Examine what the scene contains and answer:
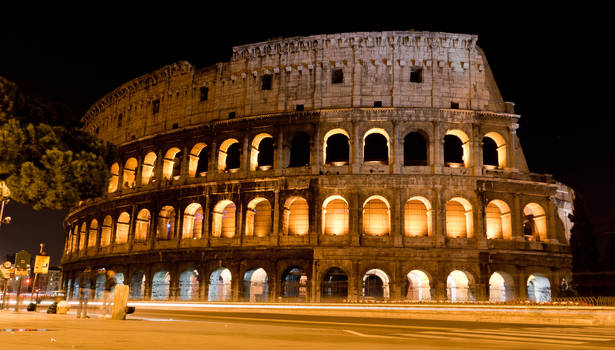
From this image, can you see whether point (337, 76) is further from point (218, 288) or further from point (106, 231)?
point (106, 231)

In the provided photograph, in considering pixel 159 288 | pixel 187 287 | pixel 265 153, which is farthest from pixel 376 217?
pixel 159 288

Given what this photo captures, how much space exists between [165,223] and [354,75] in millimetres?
15254

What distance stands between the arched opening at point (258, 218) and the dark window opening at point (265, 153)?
6.15 meters

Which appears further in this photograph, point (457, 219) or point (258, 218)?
point (258, 218)

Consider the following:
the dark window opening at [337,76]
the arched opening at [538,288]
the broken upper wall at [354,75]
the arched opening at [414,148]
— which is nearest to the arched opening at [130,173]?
the broken upper wall at [354,75]

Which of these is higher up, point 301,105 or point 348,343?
point 301,105

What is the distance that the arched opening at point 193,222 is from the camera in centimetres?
3166

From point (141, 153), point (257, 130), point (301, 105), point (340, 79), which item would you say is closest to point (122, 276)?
point (141, 153)

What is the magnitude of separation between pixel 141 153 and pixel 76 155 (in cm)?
2072

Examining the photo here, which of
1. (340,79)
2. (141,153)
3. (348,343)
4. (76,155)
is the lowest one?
(348,343)

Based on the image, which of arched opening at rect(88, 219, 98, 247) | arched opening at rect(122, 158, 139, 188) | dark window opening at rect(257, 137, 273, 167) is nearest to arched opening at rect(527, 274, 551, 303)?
dark window opening at rect(257, 137, 273, 167)

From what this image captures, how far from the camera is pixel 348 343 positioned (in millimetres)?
7887

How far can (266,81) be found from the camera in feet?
104

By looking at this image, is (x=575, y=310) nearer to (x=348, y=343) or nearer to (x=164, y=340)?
(x=348, y=343)
